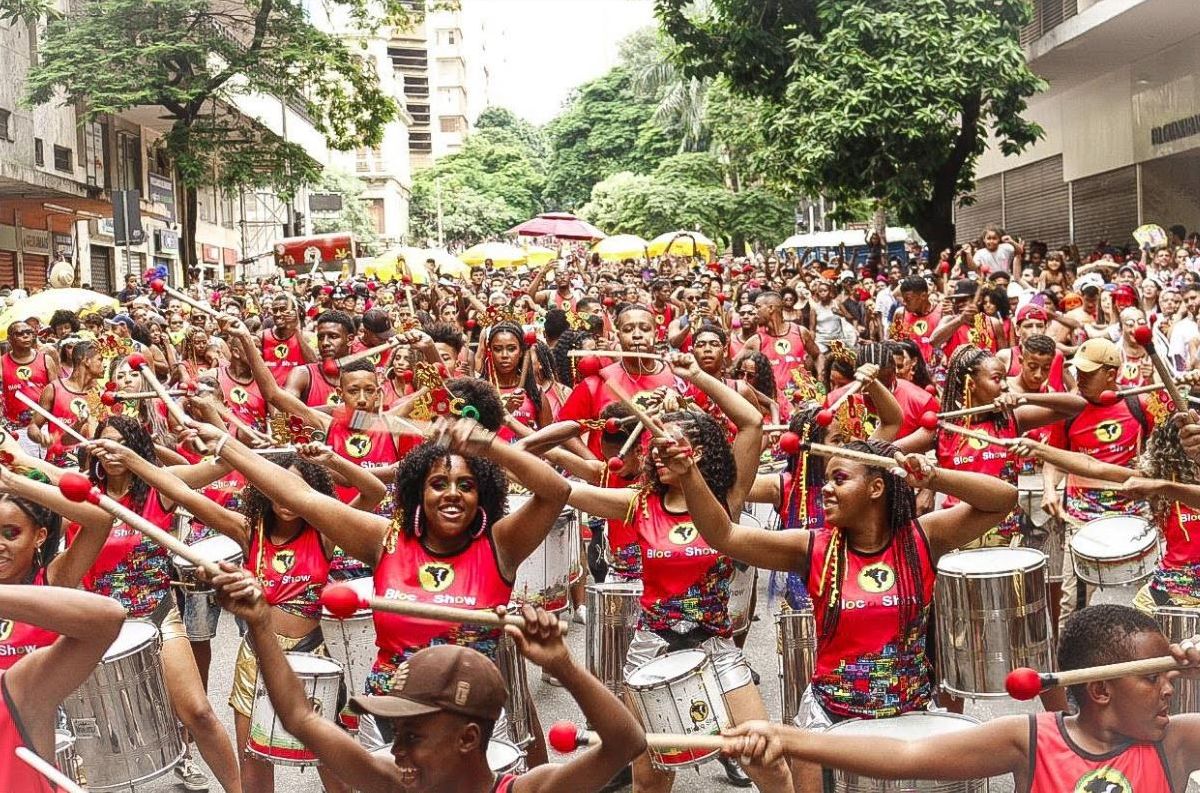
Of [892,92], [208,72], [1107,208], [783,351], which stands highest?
[208,72]

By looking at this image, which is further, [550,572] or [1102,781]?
[550,572]

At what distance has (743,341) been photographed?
13.4 m

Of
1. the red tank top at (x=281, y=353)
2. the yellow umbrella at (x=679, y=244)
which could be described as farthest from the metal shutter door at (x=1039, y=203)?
the red tank top at (x=281, y=353)

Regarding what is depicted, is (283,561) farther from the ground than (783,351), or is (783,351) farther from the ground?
(783,351)

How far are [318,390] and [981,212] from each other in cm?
2622

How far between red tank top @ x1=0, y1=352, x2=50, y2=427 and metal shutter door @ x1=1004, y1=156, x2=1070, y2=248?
791 inches

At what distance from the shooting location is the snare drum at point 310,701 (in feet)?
17.9

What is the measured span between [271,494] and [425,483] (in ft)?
1.83

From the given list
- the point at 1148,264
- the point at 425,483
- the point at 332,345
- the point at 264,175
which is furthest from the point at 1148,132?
the point at 425,483

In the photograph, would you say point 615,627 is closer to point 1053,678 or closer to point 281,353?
point 1053,678

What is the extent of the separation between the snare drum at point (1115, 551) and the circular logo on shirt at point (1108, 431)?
0.65 metres

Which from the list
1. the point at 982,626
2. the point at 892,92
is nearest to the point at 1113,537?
the point at 982,626

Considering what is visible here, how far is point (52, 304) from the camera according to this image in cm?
1556

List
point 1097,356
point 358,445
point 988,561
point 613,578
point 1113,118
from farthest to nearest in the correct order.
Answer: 1. point 1113,118
2. point 358,445
3. point 1097,356
4. point 613,578
5. point 988,561
